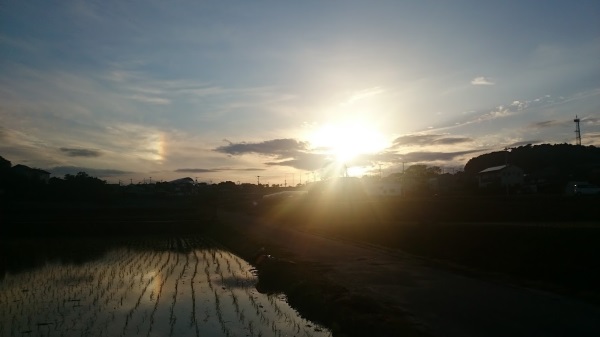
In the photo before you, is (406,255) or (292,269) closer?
(292,269)

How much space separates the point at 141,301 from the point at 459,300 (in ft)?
26.0

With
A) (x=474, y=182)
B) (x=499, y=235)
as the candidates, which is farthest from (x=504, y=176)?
(x=499, y=235)

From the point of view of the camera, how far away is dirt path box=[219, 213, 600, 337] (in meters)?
9.06

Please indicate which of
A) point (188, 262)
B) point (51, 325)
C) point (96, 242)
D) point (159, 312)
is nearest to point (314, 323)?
point (159, 312)

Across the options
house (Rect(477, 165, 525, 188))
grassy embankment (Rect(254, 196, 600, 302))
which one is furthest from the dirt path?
house (Rect(477, 165, 525, 188))

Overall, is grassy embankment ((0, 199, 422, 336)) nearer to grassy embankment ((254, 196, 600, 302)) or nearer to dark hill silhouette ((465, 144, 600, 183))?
grassy embankment ((254, 196, 600, 302))

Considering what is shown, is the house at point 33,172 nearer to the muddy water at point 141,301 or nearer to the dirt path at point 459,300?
the muddy water at point 141,301

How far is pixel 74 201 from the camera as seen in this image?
62750 mm

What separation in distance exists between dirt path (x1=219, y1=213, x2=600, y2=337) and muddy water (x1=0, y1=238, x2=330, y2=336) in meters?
2.20

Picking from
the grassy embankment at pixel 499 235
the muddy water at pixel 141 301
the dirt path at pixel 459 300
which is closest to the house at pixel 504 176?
the grassy embankment at pixel 499 235

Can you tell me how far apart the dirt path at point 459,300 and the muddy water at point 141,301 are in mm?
2203

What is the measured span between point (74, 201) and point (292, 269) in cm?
5292

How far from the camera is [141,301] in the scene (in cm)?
1370

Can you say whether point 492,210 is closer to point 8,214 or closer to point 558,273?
point 558,273
